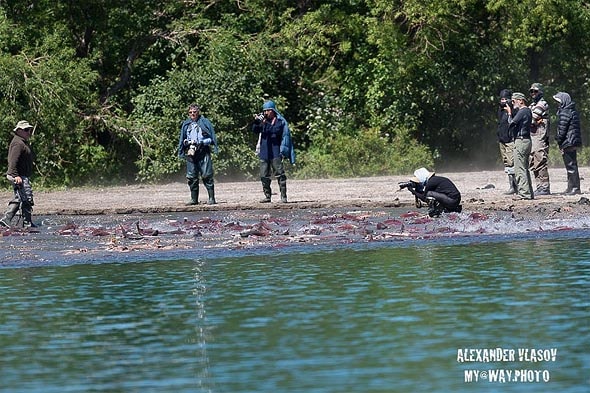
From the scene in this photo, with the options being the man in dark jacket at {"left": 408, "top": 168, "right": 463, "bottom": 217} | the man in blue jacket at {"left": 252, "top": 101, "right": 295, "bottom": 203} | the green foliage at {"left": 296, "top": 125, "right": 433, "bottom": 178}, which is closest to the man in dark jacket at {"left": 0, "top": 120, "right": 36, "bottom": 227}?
the man in blue jacket at {"left": 252, "top": 101, "right": 295, "bottom": 203}

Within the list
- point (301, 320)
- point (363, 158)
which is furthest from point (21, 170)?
point (363, 158)

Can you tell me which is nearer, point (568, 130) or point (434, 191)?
point (434, 191)

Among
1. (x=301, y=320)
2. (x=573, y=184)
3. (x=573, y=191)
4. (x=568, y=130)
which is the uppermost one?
(x=568, y=130)

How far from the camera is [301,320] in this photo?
13.2m

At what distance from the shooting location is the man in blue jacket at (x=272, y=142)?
24.7 m

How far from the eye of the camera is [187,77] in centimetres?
3456

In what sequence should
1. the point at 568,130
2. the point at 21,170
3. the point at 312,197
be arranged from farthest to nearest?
the point at 312,197
the point at 568,130
the point at 21,170

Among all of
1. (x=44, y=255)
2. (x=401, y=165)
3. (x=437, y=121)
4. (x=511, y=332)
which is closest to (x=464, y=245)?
(x=44, y=255)

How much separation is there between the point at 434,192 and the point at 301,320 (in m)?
8.66

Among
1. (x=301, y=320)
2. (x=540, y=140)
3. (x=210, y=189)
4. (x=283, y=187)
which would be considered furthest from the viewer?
(x=210, y=189)

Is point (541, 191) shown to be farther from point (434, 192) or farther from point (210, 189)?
Result: point (210, 189)

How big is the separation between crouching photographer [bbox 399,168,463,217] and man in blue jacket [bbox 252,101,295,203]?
3706mm

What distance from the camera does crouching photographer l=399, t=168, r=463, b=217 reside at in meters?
21.5

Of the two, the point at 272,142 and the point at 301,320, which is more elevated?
the point at 272,142
